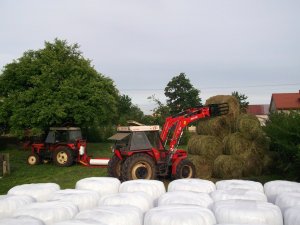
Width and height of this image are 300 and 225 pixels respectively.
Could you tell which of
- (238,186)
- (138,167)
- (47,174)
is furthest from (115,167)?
(238,186)

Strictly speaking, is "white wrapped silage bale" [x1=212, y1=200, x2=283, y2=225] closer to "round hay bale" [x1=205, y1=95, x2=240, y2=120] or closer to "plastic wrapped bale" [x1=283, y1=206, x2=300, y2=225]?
"plastic wrapped bale" [x1=283, y1=206, x2=300, y2=225]

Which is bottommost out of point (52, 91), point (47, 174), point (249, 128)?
point (47, 174)

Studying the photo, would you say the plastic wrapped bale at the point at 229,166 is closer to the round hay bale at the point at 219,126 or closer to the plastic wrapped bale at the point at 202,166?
the plastic wrapped bale at the point at 202,166

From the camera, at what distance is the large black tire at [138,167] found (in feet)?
38.3

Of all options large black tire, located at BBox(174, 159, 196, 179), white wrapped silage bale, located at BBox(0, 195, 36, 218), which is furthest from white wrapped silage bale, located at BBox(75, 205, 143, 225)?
large black tire, located at BBox(174, 159, 196, 179)

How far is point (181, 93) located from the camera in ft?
233

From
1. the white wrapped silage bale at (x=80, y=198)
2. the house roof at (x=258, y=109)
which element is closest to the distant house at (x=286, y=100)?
the house roof at (x=258, y=109)

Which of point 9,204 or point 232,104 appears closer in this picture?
point 9,204

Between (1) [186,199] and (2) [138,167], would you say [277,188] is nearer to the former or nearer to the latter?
(1) [186,199]

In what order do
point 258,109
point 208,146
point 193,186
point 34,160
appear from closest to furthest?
point 193,186 < point 208,146 < point 34,160 < point 258,109

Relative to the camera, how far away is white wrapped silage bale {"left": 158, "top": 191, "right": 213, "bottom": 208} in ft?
21.5

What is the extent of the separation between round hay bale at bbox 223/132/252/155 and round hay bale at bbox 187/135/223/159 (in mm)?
315

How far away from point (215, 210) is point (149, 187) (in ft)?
7.40

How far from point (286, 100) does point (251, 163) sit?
42.2 m
